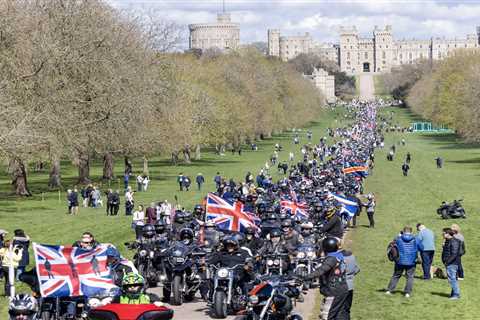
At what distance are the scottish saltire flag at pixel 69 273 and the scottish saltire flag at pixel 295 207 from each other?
14710mm

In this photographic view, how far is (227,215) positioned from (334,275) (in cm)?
1278

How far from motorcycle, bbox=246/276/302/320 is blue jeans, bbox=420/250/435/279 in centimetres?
1011

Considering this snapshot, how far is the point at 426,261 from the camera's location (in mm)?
26188

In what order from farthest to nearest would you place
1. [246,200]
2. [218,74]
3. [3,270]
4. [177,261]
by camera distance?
[218,74] < [246,200] < [3,270] < [177,261]

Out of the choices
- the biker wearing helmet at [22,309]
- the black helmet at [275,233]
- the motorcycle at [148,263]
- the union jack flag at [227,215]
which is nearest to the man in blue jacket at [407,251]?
the black helmet at [275,233]

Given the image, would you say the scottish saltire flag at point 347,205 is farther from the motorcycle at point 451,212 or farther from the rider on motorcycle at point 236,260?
the rider on motorcycle at point 236,260

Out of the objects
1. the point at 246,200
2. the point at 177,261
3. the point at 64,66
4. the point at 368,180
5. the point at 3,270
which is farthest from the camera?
the point at 368,180

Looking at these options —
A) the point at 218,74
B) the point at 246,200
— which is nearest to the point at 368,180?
the point at 246,200

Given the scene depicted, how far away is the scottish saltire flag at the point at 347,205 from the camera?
36031 millimetres

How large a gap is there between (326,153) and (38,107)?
157 ft

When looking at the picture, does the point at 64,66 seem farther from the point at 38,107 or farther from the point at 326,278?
the point at 326,278

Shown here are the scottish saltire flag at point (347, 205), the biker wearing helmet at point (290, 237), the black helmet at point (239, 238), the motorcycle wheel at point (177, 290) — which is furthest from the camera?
the scottish saltire flag at point (347, 205)

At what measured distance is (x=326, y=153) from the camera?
313 ft

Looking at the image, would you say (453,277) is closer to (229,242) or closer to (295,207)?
(229,242)
